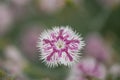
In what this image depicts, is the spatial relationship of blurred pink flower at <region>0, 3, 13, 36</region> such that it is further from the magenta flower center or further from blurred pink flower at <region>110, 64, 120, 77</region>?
the magenta flower center

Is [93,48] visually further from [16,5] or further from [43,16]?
[16,5]

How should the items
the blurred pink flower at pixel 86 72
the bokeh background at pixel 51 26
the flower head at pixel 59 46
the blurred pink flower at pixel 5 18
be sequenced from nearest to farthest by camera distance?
the flower head at pixel 59 46 → the blurred pink flower at pixel 86 72 → the bokeh background at pixel 51 26 → the blurred pink flower at pixel 5 18

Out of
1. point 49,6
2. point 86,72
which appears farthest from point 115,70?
point 49,6

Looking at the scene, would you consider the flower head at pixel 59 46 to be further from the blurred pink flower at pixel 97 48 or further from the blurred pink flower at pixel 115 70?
the blurred pink flower at pixel 97 48

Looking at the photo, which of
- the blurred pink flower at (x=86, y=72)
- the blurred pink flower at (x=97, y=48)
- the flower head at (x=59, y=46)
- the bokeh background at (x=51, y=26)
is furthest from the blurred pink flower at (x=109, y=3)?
the flower head at (x=59, y=46)

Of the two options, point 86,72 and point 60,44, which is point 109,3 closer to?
point 86,72

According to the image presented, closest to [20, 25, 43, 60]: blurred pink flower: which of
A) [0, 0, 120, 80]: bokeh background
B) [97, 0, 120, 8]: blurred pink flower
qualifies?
[0, 0, 120, 80]: bokeh background
